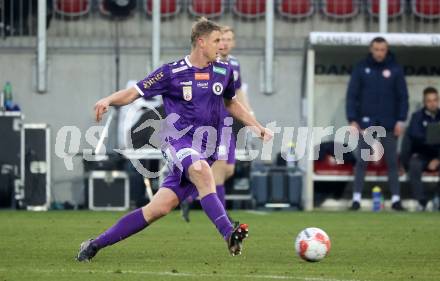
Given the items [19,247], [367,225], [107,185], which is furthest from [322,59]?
[19,247]

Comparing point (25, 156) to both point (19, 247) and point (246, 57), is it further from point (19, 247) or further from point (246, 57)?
point (19, 247)

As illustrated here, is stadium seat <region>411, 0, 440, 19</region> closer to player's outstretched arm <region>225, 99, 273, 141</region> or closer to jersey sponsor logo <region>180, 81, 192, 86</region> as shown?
player's outstretched arm <region>225, 99, 273, 141</region>

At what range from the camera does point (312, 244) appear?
9492 millimetres

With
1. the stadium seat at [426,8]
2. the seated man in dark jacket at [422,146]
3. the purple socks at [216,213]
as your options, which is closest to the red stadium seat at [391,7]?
the stadium seat at [426,8]

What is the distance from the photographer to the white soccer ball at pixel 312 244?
9.43m

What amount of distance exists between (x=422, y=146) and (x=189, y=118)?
9.72 metres

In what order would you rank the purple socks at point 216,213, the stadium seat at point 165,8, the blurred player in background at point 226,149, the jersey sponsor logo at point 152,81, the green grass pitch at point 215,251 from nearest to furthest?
the green grass pitch at point 215,251
the purple socks at point 216,213
the jersey sponsor logo at point 152,81
the blurred player in background at point 226,149
the stadium seat at point 165,8

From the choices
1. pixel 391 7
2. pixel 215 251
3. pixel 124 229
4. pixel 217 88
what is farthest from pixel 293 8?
pixel 124 229

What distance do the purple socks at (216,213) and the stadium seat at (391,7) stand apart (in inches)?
499

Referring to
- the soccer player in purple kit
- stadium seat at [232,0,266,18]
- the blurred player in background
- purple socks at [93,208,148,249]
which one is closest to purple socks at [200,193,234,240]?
the soccer player in purple kit

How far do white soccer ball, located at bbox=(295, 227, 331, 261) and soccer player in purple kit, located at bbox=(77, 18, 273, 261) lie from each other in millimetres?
633

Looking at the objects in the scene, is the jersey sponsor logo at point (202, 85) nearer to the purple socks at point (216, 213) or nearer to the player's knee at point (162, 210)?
the purple socks at point (216, 213)

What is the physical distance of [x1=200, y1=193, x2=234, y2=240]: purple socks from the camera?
922 centimetres

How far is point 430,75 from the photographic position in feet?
66.6
